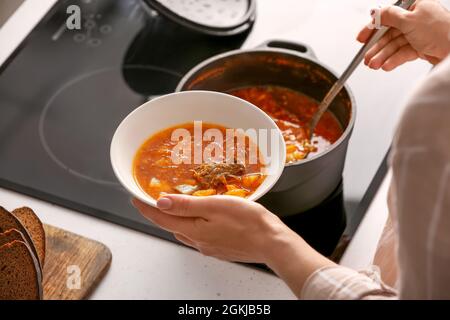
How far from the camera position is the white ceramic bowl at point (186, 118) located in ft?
3.32

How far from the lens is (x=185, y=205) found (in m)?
0.92

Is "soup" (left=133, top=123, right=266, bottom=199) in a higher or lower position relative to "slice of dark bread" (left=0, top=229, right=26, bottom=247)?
higher

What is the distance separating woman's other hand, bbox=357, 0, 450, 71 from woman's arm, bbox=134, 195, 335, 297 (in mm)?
482

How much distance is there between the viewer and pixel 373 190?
138cm

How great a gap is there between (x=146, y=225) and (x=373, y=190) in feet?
1.58

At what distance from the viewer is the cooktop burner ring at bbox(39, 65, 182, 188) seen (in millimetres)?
1414

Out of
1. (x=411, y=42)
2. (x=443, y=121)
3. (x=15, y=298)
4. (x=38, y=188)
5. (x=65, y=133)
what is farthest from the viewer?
(x=65, y=133)

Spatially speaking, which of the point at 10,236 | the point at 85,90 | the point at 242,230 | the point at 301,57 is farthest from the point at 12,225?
the point at 301,57

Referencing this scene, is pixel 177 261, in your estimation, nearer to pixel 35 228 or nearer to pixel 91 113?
pixel 35 228

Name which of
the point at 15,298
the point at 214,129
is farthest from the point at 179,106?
the point at 15,298

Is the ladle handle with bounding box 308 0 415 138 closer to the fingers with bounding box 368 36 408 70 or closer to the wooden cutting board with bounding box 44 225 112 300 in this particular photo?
the fingers with bounding box 368 36 408 70

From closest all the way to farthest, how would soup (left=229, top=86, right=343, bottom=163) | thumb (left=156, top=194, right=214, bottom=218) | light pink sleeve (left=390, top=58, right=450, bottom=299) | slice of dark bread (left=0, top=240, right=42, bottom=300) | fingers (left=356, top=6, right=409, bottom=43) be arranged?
light pink sleeve (left=390, top=58, right=450, bottom=299) < thumb (left=156, top=194, right=214, bottom=218) < slice of dark bread (left=0, top=240, right=42, bottom=300) < fingers (left=356, top=6, right=409, bottom=43) < soup (left=229, top=86, right=343, bottom=163)

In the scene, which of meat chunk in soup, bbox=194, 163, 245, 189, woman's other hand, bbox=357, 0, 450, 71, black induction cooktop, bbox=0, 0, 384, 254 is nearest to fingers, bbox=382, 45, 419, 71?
woman's other hand, bbox=357, 0, 450, 71
